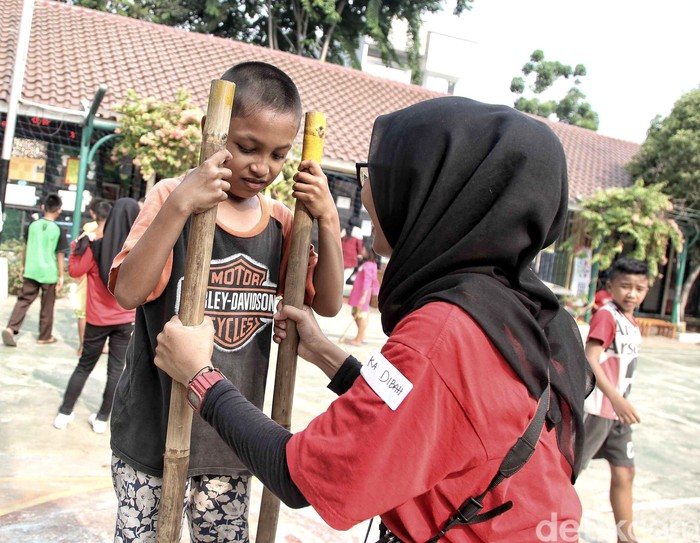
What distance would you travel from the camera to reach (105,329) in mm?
4430

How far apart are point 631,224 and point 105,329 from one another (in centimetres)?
1109

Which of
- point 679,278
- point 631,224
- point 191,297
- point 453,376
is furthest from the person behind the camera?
point 679,278

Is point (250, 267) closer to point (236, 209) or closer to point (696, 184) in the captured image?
point (236, 209)

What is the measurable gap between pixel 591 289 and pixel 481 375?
13907 mm

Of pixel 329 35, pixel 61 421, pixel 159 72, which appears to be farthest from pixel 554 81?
pixel 61 421

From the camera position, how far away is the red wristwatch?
1.35m

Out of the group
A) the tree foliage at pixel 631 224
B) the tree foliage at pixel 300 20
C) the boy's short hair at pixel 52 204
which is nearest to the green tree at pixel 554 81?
the tree foliage at pixel 300 20

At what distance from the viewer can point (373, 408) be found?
1099 mm

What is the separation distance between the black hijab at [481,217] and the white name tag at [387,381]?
140mm

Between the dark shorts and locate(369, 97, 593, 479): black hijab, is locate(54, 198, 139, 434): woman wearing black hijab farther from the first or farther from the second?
locate(369, 97, 593, 479): black hijab

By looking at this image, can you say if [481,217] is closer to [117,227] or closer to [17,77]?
Result: [117,227]

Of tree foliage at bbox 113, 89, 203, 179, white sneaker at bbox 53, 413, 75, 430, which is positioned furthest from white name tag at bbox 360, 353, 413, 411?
tree foliage at bbox 113, 89, 203, 179

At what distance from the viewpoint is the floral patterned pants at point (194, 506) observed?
169 cm

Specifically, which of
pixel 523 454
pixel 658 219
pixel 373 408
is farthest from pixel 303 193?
pixel 658 219
